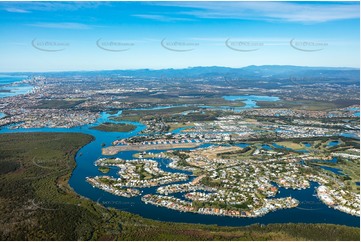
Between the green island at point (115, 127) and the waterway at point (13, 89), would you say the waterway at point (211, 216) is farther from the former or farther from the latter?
the waterway at point (13, 89)

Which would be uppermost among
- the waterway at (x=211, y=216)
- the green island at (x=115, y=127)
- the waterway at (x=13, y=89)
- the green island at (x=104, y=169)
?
the green island at (x=104, y=169)

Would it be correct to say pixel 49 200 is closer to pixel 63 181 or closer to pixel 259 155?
pixel 63 181

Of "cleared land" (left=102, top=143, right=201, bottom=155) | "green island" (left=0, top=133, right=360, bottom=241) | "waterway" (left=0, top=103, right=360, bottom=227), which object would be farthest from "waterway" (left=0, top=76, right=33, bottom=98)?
"green island" (left=0, top=133, right=360, bottom=241)

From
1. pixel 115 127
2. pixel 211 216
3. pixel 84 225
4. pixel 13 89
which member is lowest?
pixel 13 89

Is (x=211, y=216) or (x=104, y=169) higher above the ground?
(x=104, y=169)

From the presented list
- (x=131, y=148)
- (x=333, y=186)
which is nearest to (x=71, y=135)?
(x=131, y=148)

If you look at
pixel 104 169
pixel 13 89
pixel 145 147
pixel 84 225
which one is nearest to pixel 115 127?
pixel 145 147

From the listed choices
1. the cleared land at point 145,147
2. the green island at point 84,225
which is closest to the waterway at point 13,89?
the cleared land at point 145,147

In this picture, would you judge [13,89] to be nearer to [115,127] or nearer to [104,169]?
[115,127]
